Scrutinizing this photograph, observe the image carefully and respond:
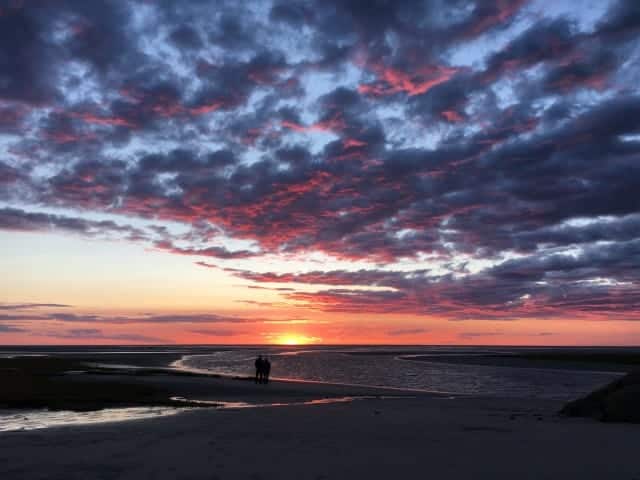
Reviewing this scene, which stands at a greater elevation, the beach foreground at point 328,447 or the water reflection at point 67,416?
the beach foreground at point 328,447

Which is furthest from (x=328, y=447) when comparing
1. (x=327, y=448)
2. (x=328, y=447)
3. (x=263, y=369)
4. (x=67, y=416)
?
Answer: (x=263, y=369)

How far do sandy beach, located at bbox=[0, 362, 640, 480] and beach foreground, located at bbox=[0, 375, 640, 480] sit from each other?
0.03 meters

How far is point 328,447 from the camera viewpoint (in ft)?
50.8

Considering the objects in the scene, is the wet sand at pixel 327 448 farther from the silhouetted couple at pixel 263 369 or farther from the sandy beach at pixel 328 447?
the silhouetted couple at pixel 263 369

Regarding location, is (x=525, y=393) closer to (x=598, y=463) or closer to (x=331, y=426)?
(x=331, y=426)

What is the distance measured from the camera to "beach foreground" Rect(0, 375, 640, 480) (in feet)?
41.1

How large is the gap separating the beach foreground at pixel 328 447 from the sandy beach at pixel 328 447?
29 millimetres

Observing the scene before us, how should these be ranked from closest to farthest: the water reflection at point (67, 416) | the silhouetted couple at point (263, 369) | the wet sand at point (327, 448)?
1. the wet sand at point (327, 448)
2. the water reflection at point (67, 416)
3. the silhouetted couple at point (263, 369)

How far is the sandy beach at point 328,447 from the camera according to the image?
12539 mm

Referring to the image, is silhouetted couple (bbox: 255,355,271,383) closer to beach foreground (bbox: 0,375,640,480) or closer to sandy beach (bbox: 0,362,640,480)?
sandy beach (bbox: 0,362,640,480)

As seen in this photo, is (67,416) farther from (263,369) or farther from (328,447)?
(263,369)

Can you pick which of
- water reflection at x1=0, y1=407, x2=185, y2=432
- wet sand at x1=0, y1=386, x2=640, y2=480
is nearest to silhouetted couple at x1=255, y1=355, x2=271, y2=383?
water reflection at x1=0, y1=407, x2=185, y2=432

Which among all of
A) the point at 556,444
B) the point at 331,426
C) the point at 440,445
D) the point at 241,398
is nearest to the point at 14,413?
the point at 241,398

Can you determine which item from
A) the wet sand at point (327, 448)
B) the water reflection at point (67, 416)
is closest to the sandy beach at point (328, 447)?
the wet sand at point (327, 448)
